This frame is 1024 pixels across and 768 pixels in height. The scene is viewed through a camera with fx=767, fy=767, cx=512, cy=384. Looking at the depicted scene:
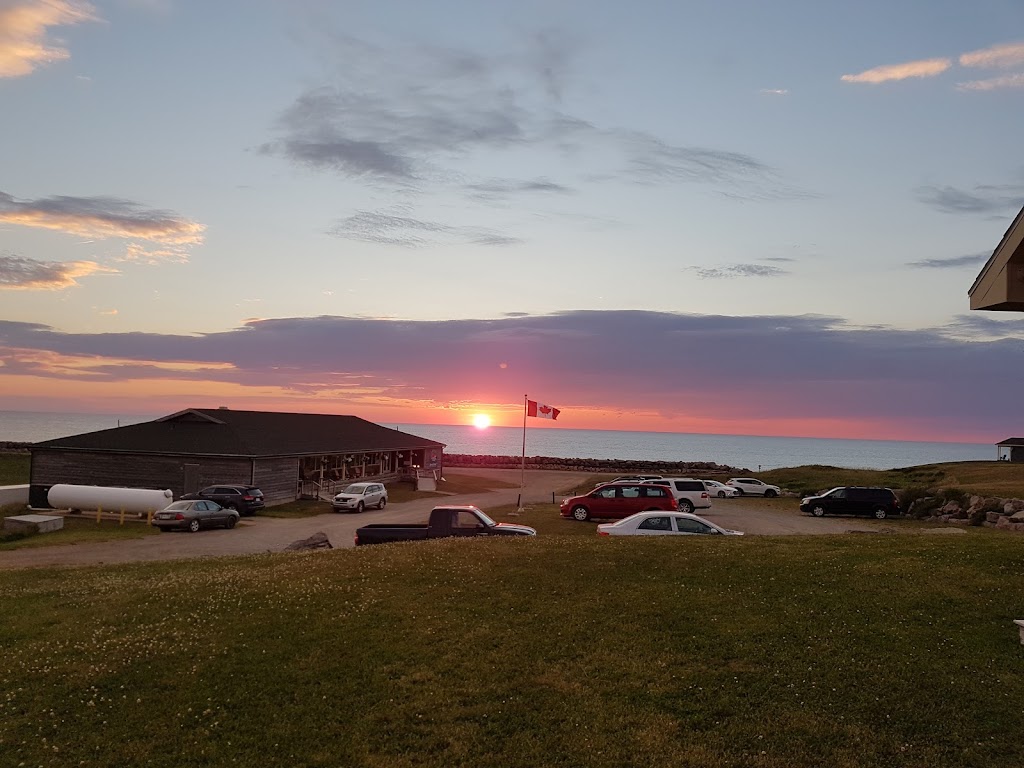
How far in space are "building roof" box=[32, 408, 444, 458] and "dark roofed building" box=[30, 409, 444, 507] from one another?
5 cm

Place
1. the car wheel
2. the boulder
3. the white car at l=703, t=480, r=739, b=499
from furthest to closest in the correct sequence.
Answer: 1. the white car at l=703, t=480, r=739, b=499
2. the boulder
3. the car wheel

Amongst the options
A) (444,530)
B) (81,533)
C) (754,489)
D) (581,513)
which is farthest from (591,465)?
(444,530)

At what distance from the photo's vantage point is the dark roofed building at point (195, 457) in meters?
43.7

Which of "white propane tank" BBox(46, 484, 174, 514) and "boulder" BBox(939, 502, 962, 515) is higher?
"boulder" BBox(939, 502, 962, 515)

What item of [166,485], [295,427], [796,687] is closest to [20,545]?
[166,485]

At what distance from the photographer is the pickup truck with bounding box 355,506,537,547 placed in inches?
934

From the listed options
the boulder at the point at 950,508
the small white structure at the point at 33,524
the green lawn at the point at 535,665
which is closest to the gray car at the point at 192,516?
the small white structure at the point at 33,524

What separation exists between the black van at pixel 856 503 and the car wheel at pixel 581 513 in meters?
13.9

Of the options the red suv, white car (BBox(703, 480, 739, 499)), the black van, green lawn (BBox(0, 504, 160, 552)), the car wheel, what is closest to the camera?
green lawn (BBox(0, 504, 160, 552))

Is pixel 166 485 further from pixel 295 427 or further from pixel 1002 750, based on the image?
pixel 1002 750

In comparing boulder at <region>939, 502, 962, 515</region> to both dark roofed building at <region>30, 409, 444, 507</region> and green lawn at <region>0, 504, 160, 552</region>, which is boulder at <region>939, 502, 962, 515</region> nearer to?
dark roofed building at <region>30, 409, 444, 507</region>

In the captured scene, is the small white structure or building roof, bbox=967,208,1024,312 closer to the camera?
building roof, bbox=967,208,1024,312

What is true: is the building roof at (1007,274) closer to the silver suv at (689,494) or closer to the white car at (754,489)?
the silver suv at (689,494)

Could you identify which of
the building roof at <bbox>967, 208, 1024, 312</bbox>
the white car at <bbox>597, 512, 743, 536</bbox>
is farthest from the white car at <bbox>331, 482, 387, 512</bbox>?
the building roof at <bbox>967, 208, 1024, 312</bbox>
